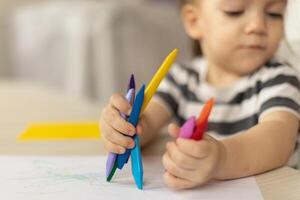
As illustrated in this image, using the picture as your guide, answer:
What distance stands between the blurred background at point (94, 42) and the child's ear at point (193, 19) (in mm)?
1098

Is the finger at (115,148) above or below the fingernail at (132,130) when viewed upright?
below

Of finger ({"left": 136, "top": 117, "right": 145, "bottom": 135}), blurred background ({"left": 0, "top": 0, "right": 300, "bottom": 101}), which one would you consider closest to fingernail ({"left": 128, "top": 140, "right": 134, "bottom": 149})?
finger ({"left": 136, "top": 117, "right": 145, "bottom": 135})

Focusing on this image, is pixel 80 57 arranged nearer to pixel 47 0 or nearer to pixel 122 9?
pixel 122 9

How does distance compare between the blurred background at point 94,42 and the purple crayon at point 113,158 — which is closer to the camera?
the purple crayon at point 113,158

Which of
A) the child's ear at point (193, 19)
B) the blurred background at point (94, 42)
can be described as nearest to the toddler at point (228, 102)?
the child's ear at point (193, 19)

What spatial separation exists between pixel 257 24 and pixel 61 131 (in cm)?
33

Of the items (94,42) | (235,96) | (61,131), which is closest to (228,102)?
(235,96)

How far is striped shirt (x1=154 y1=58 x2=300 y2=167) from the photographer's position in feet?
2.28

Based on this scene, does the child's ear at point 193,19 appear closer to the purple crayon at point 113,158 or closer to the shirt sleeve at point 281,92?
the shirt sleeve at point 281,92

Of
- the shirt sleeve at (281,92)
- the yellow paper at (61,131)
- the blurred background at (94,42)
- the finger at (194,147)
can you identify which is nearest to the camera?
the finger at (194,147)

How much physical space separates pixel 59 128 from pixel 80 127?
0.03 metres

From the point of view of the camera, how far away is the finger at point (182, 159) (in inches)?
20.0

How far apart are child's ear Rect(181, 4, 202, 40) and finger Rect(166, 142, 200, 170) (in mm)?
375

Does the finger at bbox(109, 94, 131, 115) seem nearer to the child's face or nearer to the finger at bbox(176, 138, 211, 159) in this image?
the finger at bbox(176, 138, 211, 159)
